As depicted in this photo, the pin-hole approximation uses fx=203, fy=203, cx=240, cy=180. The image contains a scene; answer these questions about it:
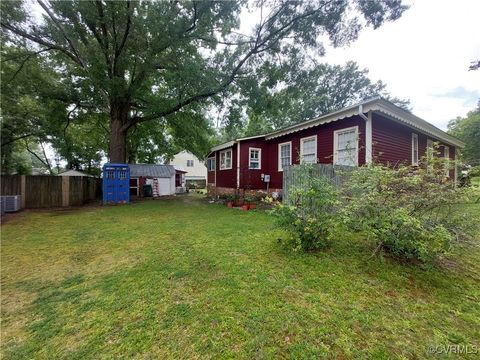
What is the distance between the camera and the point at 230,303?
226cm

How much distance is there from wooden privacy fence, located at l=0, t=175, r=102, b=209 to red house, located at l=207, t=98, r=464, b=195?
26.8 ft

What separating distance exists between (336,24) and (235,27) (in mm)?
4788

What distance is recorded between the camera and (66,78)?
12156 millimetres

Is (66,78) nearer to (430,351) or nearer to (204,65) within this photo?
(204,65)

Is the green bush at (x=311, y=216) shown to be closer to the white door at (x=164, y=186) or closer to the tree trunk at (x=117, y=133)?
the tree trunk at (x=117, y=133)

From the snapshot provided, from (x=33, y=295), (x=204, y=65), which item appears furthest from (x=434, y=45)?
(x=33, y=295)

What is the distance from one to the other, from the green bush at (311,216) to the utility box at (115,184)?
10.5 meters

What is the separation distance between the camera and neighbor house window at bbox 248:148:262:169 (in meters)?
→ 11.6

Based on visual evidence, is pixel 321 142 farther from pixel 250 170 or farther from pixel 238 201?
pixel 238 201

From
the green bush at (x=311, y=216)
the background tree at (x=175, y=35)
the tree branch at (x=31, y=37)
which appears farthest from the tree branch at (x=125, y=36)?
the green bush at (x=311, y=216)

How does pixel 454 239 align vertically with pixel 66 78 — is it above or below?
below

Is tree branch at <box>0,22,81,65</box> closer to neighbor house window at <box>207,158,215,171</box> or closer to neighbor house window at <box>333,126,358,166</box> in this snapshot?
neighbor house window at <box>207,158,215,171</box>

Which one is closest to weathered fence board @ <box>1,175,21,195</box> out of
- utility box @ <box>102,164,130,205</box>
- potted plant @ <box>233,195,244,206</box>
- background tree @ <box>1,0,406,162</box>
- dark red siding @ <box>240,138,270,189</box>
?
utility box @ <box>102,164,130,205</box>

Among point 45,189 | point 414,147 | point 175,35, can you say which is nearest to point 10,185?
point 45,189
